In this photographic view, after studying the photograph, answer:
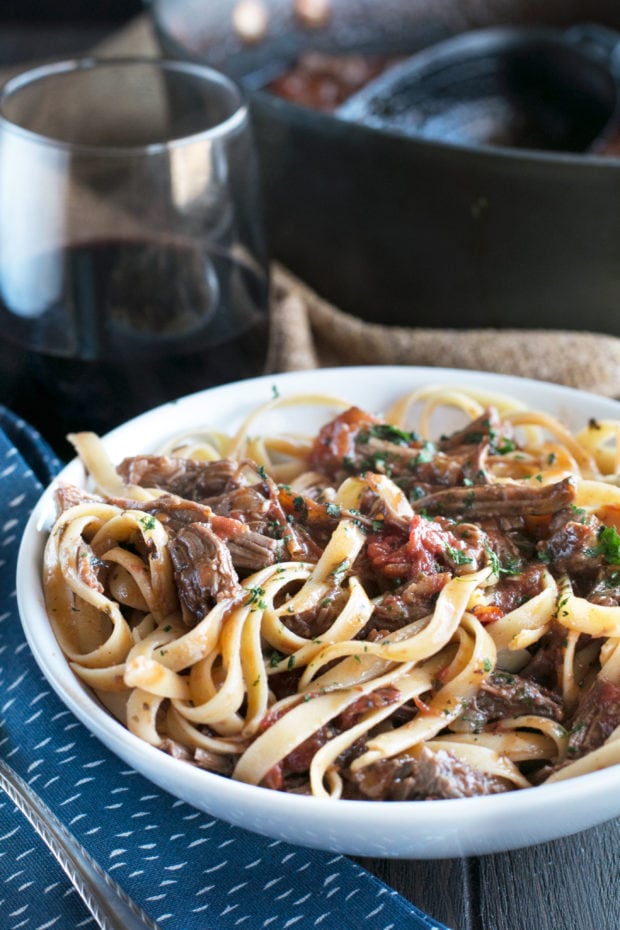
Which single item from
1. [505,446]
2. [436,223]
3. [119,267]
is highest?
[119,267]

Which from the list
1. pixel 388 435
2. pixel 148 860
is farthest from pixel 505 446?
pixel 148 860

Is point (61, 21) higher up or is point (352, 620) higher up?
point (352, 620)

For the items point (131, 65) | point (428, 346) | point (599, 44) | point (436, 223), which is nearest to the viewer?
point (131, 65)

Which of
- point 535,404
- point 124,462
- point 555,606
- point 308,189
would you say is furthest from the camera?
point 308,189

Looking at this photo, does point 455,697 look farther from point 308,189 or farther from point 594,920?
point 308,189

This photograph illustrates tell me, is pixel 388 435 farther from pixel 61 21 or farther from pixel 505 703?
pixel 61 21

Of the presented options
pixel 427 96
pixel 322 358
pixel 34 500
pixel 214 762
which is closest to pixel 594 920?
pixel 214 762

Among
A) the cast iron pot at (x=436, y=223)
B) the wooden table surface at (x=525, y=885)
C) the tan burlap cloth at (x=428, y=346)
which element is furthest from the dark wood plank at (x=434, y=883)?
the cast iron pot at (x=436, y=223)

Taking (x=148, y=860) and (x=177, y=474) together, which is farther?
(x=177, y=474)
